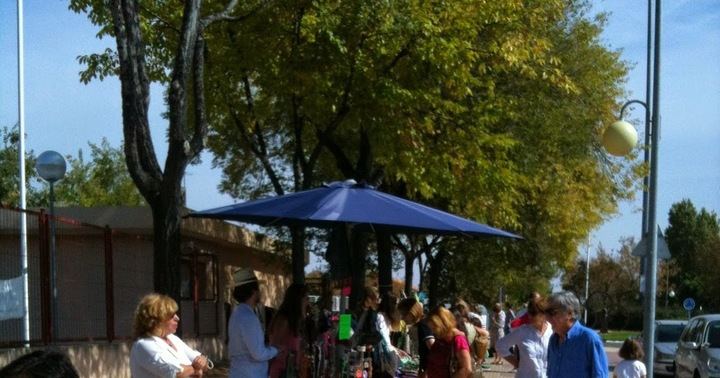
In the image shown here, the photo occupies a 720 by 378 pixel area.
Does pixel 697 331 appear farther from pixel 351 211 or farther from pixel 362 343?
pixel 351 211

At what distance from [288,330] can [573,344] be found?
293cm

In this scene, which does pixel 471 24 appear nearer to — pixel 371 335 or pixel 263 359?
pixel 371 335

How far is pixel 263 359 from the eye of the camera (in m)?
8.31

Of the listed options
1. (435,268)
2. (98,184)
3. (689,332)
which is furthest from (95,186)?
(689,332)

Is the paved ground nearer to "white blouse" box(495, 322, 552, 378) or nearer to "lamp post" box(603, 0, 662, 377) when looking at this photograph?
"lamp post" box(603, 0, 662, 377)

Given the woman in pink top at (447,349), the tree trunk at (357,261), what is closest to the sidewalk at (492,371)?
the tree trunk at (357,261)

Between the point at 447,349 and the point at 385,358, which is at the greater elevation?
the point at 447,349

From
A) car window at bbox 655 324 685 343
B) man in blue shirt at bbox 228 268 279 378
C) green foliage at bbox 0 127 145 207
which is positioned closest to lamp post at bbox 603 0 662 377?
man in blue shirt at bbox 228 268 279 378

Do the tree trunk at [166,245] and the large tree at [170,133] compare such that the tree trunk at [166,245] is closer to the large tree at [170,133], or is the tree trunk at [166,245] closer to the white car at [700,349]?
the large tree at [170,133]

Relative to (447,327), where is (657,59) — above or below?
above

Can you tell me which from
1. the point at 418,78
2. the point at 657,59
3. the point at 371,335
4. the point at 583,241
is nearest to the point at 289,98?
the point at 418,78

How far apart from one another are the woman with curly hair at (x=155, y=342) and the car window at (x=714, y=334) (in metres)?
14.7

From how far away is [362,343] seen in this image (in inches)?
421

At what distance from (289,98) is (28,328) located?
294 inches
